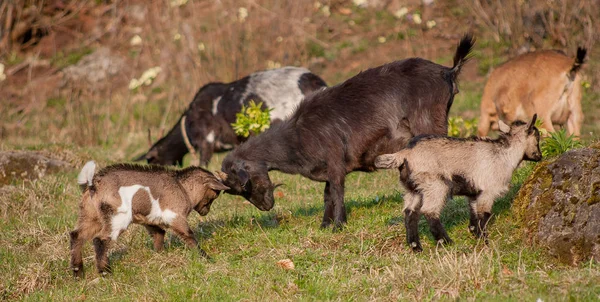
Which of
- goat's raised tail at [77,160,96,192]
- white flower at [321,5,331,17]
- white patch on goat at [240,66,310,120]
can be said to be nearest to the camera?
goat's raised tail at [77,160,96,192]

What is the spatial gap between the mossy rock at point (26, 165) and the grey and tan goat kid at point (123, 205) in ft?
13.9

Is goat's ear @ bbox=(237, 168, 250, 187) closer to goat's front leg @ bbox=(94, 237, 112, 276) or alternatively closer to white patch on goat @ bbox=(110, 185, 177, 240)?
white patch on goat @ bbox=(110, 185, 177, 240)

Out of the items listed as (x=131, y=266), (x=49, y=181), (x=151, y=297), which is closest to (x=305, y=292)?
(x=151, y=297)

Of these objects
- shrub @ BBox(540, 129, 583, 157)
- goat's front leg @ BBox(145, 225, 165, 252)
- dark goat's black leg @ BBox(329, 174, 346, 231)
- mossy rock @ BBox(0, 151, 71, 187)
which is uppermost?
shrub @ BBox(540, 129, 583, 157)

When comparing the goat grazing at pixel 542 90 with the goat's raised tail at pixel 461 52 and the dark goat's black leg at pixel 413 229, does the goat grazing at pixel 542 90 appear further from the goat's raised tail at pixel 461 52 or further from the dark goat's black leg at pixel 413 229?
the dark goat's black leg at pixel 413 229

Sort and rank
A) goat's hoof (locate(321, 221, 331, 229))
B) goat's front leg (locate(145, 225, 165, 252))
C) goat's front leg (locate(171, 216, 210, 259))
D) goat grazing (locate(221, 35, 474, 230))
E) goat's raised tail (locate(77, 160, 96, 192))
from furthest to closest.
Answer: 1. goat grazing (locate(221, 35, 474, 230))
2. goat's hoof (locate(321, 221, 331, 229))
3. goat's front leg (locate(145, 225, 165, 252))
4. goat's front leg (locate(171, 216, 210, 259))
5. goat's raised tail (locate(77, 160, 96, 192))

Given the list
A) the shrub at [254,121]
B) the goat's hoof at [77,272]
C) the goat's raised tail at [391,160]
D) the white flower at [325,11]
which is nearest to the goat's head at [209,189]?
the goat's hoof at [77,272]

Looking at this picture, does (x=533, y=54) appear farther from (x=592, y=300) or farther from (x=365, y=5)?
(x=365, y=5)

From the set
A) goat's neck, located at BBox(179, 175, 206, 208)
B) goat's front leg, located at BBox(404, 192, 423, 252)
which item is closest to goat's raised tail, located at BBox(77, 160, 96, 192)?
goat's neck, located at BBox(179, 175, 206, 208)

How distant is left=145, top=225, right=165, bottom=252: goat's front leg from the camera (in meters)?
7.11

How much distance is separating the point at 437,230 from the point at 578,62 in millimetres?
4587

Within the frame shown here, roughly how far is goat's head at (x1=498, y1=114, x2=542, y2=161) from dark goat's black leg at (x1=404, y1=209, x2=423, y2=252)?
110 cm

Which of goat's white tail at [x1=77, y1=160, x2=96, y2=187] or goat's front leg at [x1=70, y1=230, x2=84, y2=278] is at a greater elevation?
goat's white tail at [x1=77, y1=160, x2=96, y2=187]

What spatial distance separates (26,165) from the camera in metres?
10.8
